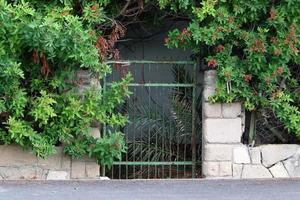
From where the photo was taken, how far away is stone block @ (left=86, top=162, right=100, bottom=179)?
7402mm

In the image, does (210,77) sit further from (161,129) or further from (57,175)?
(57,175)

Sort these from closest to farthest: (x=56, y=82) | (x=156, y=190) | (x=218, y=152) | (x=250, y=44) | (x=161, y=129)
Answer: (x=156, y=190)
(x=56, y=82)
(x=250, y=44)
(x=218, y=152)
(x=161, y=129)

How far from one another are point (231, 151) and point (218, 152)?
145 millimetres

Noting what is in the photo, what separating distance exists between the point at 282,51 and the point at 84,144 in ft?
7.63

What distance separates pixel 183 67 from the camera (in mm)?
7801

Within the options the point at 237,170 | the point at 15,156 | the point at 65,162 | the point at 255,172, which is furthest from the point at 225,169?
the point at 15,156

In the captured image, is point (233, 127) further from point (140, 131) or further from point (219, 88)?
point (140, 131)

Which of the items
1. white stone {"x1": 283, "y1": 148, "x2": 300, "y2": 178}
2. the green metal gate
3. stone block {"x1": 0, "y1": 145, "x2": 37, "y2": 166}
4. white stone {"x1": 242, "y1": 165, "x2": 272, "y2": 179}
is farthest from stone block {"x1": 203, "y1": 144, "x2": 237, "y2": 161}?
stone block {"x1": 0, "y1": 145, "x2": 37, "y2": 166}

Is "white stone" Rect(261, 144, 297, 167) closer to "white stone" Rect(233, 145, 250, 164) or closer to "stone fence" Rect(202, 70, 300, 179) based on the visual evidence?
"stone fence" Rect(202, 70, 300, 179)

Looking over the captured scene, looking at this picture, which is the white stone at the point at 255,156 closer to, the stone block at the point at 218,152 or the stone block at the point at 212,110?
the stone block at the point at 218,152

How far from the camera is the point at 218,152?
24.5 ft

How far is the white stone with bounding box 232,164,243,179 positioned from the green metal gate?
0.52 meters

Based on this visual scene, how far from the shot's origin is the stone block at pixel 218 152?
746 centimetres

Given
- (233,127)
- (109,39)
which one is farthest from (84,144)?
(233,127)
